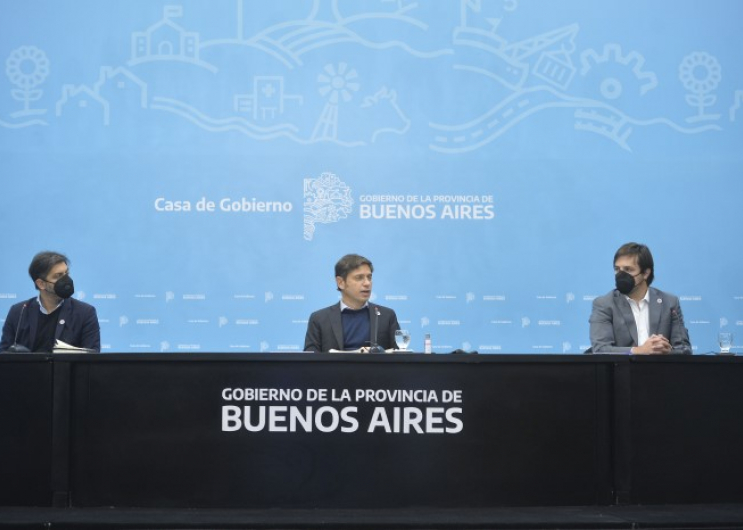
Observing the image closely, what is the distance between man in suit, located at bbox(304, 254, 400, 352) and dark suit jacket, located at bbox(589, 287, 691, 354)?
1058 mm

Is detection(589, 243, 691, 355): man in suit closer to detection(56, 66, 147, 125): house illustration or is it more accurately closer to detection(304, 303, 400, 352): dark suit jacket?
detection(304, 303, 400, 352): dark suit jacket

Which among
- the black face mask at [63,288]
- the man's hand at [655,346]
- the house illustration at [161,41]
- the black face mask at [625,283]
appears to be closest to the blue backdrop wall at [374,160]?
the house illustration at [161,41]

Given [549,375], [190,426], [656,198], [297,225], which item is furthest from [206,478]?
[656,198]

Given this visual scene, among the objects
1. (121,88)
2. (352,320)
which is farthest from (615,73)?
(121,88)

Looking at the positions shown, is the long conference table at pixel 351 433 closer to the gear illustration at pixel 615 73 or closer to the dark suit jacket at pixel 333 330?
the dark suit jacket at pixel 333 330

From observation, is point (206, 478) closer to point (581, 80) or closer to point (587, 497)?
point (587, 497)

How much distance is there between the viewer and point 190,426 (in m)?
4.11

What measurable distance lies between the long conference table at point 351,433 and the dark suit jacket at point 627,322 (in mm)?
733

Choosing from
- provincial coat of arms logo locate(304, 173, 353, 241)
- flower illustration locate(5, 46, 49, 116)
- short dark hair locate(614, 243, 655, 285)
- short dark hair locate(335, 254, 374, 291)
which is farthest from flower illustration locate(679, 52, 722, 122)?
flower illustration locate(5, 46, 49, 116)

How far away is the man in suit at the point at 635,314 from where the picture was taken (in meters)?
4.96

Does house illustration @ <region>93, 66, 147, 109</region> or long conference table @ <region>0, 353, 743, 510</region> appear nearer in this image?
long conference table @ <region>0, 353, 743, 510</region>

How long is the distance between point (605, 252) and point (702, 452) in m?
2.34

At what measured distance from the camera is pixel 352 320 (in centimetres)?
534

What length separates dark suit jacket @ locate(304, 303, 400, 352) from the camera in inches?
207
